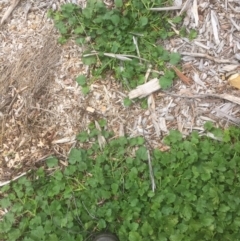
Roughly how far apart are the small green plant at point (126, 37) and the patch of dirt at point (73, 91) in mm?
88

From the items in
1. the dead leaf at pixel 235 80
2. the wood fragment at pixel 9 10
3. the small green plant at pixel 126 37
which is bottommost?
the dead leaf at pixel 235 80

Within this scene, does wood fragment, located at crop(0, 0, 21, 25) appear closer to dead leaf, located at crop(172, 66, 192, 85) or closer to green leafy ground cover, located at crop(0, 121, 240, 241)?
green leafy ground cover, located at crop(0, 121, 240, 241)

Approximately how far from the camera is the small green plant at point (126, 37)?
3021 mm

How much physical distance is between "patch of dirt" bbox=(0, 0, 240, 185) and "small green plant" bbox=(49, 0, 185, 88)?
0.09 meters

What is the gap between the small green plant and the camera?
3.02m

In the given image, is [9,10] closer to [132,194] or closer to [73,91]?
[73,91]

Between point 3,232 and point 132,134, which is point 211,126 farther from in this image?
point 3,232

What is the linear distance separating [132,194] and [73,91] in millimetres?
813

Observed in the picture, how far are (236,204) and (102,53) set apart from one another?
129 centimetres

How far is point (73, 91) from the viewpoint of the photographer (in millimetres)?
3131

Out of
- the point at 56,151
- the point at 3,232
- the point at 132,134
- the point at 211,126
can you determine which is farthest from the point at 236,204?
the point at 3,232

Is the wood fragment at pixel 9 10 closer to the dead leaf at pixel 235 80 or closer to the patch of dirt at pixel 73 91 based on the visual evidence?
the patch of dirt at pixel 73 91

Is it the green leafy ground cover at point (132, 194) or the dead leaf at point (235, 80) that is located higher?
the dead leaf at point (235, 80)

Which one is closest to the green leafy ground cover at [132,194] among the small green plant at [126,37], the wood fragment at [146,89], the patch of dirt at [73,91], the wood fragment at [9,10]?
the patch of dirt at [73,91]
